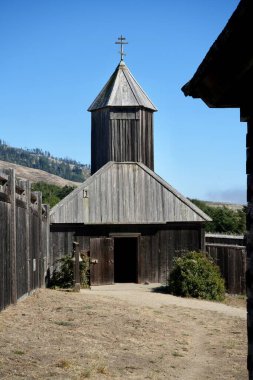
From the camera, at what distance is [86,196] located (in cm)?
2705

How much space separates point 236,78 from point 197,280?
55.3 feet

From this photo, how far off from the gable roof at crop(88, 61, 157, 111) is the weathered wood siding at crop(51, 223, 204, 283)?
5.76 meters

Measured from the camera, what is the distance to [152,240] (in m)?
27.2

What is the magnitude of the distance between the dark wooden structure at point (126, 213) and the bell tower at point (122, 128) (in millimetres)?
44

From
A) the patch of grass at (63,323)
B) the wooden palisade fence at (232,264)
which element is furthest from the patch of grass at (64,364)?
the wooden palisade fence at (232,264)

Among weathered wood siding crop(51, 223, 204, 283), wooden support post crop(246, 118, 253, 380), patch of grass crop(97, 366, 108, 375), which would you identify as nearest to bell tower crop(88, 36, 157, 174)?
weathered wood siding crop(51, 223, 204, 283)

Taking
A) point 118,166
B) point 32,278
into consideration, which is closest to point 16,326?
point 32,278

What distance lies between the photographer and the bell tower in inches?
1141

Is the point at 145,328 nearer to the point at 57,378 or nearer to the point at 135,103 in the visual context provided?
the point at 57,378

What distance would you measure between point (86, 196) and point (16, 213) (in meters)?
13.9

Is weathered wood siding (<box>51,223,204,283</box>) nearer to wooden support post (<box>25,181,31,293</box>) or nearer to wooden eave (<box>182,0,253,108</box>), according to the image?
wooden support post (<box>25,181,31,293</box>)

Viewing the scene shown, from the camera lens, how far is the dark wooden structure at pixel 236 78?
4.97 m

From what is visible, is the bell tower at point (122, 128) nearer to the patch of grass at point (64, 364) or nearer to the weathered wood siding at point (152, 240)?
the weathered wood siding at point (152, 240)

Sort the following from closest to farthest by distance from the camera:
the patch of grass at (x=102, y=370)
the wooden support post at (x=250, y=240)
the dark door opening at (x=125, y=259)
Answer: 1. the wooden support post at (x=250, y=240)
2. the patch of grass at (x=102, y=370)
3. the dark door opening at (x=125, y=259)
